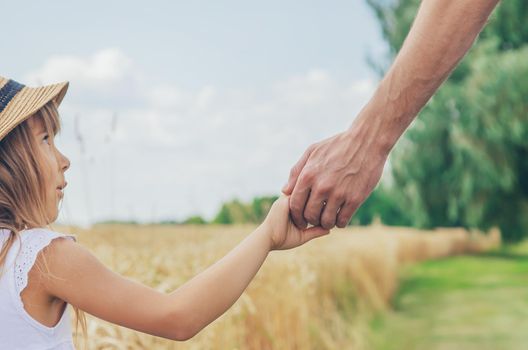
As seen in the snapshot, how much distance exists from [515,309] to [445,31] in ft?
33.8

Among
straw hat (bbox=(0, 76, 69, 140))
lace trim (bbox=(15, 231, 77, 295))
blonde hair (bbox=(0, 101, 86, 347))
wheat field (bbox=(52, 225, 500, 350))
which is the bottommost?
wheat field (bbox=(52, 225, 500, 350))

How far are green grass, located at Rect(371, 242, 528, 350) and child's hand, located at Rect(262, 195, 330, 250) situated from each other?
15.9ft

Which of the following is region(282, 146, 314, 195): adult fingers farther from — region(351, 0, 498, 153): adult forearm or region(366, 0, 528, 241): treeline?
region(366, 0, 528, 241): treeline

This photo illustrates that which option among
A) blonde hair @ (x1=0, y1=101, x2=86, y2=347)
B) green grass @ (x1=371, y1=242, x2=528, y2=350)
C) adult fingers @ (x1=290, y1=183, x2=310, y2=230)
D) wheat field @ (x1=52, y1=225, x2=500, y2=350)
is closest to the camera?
blonde hair @ (x1=0, y1=101, x2=86, y2=347)

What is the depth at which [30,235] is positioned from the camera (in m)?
1.74

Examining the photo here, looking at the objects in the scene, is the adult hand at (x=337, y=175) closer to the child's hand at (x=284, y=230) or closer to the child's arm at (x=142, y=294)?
the child's hand at (x=284, y=230)

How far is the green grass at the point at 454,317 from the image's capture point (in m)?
8.17

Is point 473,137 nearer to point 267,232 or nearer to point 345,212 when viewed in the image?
point 345,212

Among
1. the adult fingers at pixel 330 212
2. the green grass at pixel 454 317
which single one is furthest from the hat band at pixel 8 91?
the green grass at pixel 454 317

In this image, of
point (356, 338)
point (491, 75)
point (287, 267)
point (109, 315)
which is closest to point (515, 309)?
point (491, 75)

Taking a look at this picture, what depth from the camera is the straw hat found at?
6.00 feet

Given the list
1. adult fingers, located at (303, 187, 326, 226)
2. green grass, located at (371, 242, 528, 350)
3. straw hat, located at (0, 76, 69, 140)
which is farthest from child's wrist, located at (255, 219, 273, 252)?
green grass, located at (371, 242, 528, 350)

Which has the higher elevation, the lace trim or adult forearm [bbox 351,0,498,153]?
adult forearm [bbox 351,0,498,153]

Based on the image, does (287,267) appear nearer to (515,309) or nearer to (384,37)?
(515,309)
